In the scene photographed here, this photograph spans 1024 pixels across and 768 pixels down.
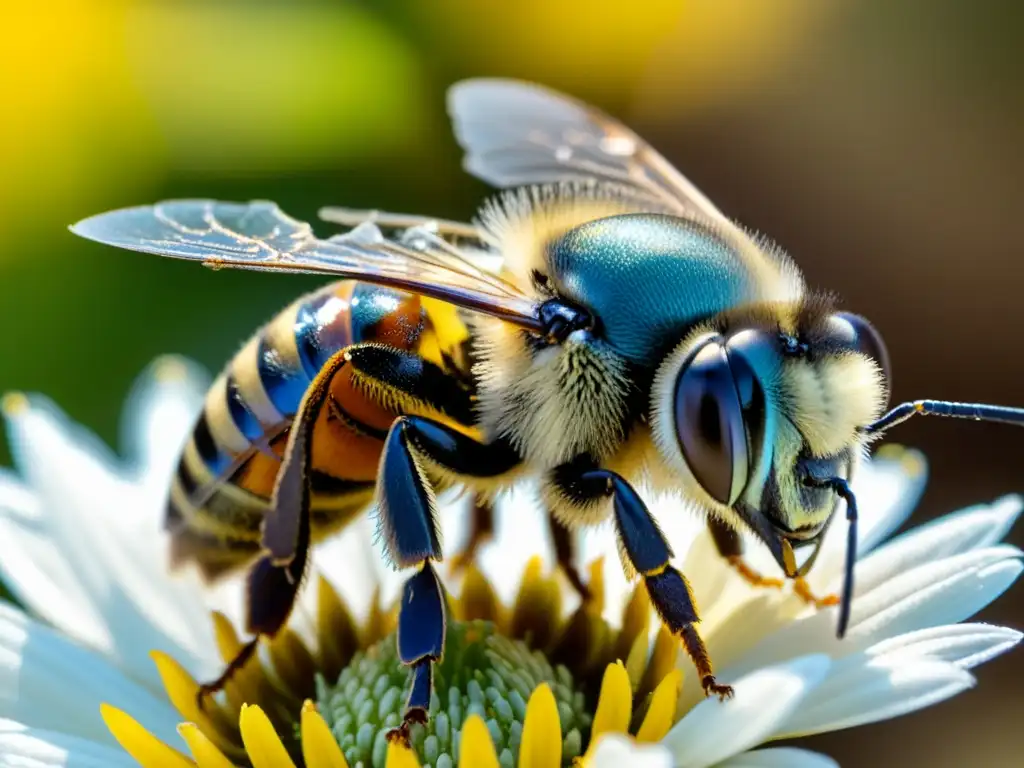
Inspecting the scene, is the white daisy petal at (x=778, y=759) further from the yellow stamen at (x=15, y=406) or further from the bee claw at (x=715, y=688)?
the yellow stamen at (x=15, y=406)

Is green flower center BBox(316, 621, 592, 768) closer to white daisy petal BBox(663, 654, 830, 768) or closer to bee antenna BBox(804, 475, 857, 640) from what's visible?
white daisy petal BBox(663, 654, 830, 768)

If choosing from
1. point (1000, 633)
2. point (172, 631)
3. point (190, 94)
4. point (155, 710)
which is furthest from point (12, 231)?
point (1000, 633)

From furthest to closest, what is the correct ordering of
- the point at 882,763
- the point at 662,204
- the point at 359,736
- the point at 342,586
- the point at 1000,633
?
the point at 882,763
the point at 342,586
the point at 662,204
the point at 359,736
the point at 1000,633

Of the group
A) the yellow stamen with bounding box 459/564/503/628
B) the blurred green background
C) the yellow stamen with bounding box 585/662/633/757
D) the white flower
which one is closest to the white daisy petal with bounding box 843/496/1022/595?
the white flower

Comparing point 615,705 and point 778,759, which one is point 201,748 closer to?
point 615,705

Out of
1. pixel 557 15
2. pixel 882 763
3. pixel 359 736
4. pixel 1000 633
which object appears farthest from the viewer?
pixel 557 15

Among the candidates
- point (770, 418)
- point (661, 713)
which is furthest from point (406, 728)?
point (770, 418)

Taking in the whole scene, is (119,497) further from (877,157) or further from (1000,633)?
(877,157)
